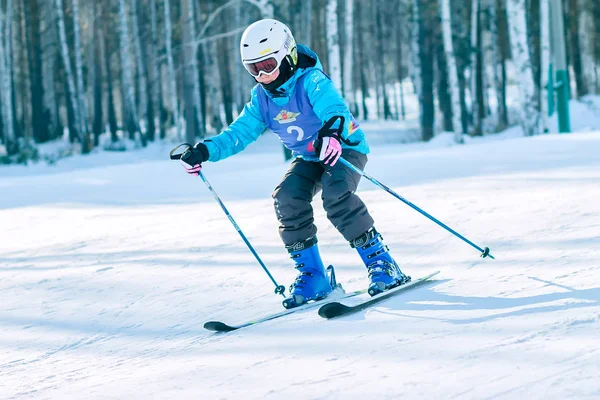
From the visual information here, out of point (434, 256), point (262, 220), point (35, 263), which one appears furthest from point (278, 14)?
point (434, 256)

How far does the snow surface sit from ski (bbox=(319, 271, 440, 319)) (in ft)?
0.18

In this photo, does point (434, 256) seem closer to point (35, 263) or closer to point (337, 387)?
point (337, 387)

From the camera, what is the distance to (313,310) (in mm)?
3818

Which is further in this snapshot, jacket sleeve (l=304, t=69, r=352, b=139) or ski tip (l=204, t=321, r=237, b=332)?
jacket sleeve (l=304, t=69, r=352, b=139)

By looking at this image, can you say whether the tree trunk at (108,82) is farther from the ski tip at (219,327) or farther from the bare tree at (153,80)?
the ski tip at (219,327)

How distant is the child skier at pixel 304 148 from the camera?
12.5ft

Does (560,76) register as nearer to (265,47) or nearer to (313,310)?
(265,47)

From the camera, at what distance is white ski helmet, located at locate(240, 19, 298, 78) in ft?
12.5

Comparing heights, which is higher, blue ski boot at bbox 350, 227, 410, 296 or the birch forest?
the birch forest

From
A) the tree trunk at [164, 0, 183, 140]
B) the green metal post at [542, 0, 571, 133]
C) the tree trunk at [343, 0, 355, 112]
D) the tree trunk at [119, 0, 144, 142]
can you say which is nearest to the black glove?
the green metal post at [542, 0, 571, 133]

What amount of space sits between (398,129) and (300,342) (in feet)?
81.3

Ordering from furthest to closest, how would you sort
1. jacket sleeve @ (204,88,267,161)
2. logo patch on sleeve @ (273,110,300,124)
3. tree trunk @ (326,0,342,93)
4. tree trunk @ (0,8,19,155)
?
tree trunk @ (0,8,19,155) < tree trunk @ (326,0,342,93) < jacket sleeve @ (204,88,267,161) < logo patch on sleeve @ (273,110,300,124)

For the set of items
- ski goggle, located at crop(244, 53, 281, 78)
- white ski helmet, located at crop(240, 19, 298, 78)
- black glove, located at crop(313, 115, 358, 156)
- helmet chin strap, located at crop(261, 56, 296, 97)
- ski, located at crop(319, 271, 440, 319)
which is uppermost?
white ski helmet, located at crop(240, 19, 298, 78)

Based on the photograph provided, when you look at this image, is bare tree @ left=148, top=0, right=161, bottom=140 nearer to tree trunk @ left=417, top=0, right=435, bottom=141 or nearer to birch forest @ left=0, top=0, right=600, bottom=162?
birch forest @ left=0, top=0, right=600, bottom=162
